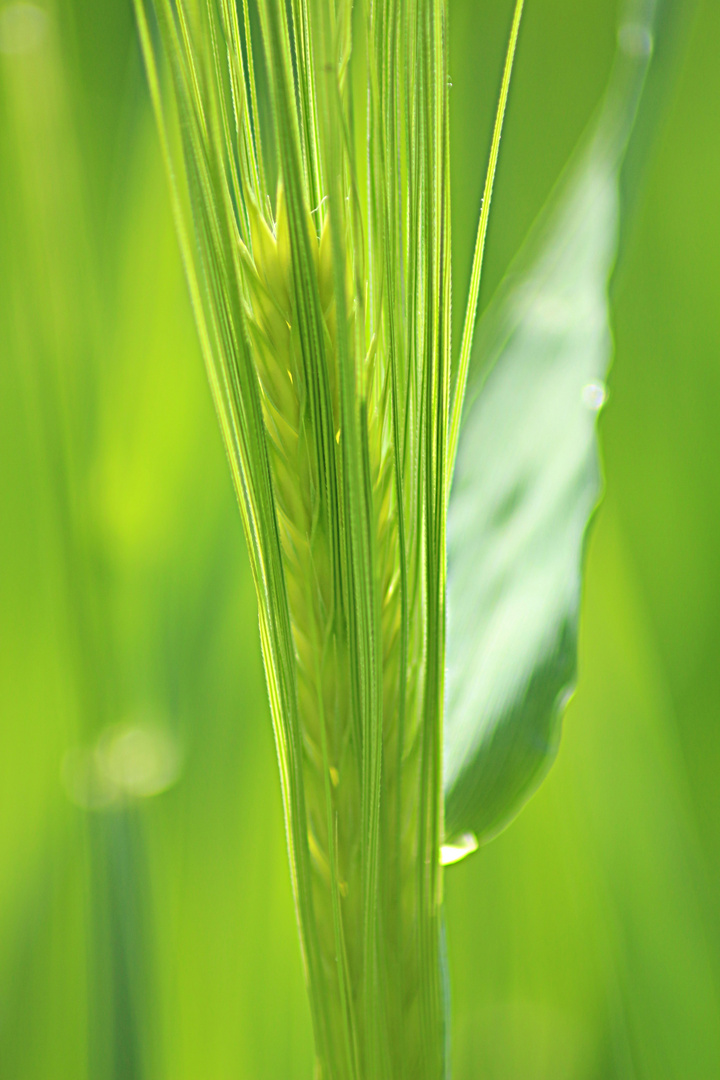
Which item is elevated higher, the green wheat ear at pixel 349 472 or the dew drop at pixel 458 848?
the green wheat ear at pixel 349 472

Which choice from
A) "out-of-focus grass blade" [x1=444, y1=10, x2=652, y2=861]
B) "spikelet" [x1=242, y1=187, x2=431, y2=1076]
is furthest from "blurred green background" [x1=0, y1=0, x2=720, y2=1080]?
"spikelet" [x1=242, y1=187, x2=431, y2=1076]

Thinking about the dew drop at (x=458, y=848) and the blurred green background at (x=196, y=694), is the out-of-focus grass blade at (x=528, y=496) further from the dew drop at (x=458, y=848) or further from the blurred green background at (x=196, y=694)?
the blurred green background at (x=196, y=694)

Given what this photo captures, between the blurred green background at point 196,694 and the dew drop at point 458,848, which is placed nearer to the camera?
the dew drop at point 458,848

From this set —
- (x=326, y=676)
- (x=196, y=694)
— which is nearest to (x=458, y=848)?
(x=326, y=676)

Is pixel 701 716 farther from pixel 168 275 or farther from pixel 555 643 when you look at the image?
pixel 168 275

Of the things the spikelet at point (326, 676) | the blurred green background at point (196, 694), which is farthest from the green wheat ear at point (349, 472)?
the blurred green background at point (196, 694)

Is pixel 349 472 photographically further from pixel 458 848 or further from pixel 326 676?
pixel 458 848

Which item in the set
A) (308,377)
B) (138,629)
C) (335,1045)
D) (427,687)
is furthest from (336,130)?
(138,629)

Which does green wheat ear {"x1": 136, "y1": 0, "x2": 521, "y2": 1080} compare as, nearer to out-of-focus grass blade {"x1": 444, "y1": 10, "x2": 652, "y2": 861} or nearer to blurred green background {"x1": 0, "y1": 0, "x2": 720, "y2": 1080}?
out-of-focus grass blade {"x1": 444, "y1": 10, "x2": 652, "y2": 861}
